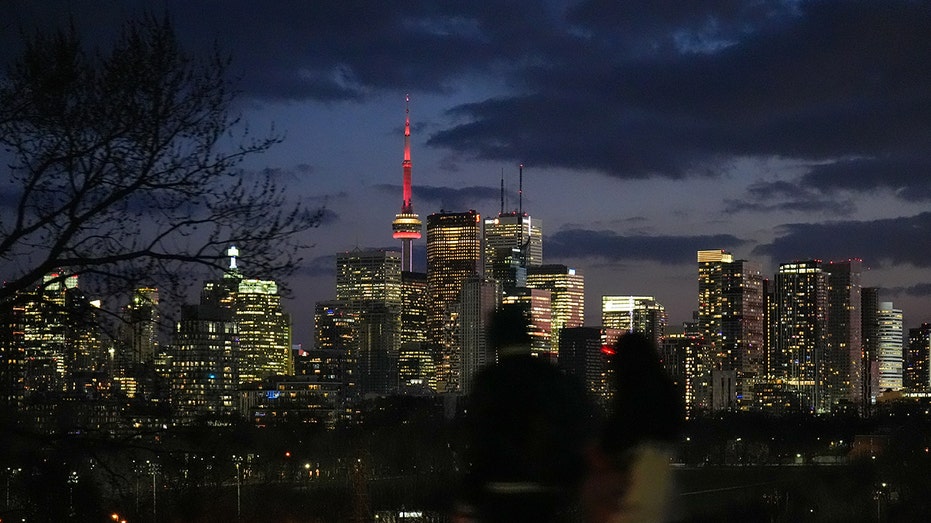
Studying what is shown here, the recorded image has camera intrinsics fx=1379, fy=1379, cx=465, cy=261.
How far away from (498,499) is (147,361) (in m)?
5.06

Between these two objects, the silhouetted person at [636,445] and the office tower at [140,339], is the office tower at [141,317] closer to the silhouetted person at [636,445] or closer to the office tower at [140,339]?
the office tower at [140,339]

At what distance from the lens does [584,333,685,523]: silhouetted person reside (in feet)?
19.3

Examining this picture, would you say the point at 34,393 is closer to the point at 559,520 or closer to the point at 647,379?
the point at 559,520

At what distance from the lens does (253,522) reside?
36344 mm

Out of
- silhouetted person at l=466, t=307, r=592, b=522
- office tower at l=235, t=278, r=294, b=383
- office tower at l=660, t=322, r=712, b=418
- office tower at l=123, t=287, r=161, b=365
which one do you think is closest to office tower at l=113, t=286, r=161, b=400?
office tower at l=123, t=287, r=161, b=365

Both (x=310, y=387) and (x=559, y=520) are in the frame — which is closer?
(x=559, y=520)

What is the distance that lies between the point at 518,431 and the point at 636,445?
1.69 ft

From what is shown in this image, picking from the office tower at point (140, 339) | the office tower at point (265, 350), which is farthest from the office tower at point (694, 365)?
the office tower at point (140, 339)

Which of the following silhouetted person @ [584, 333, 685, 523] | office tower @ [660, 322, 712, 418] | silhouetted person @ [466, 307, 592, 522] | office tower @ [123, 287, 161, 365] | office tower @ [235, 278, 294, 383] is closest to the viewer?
silhouetted person @ [584, 333, 685, 523]

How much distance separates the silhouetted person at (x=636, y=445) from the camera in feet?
19.3

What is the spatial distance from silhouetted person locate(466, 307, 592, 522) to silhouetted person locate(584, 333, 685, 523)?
189mm

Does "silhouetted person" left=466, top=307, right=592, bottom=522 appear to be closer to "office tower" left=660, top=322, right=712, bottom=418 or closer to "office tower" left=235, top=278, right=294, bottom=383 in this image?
"office tower" left=235, top=278, right=294, bottom=383

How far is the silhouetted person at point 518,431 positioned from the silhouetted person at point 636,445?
0.62 feet

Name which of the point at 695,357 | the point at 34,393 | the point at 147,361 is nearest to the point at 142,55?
the point at 147,361
